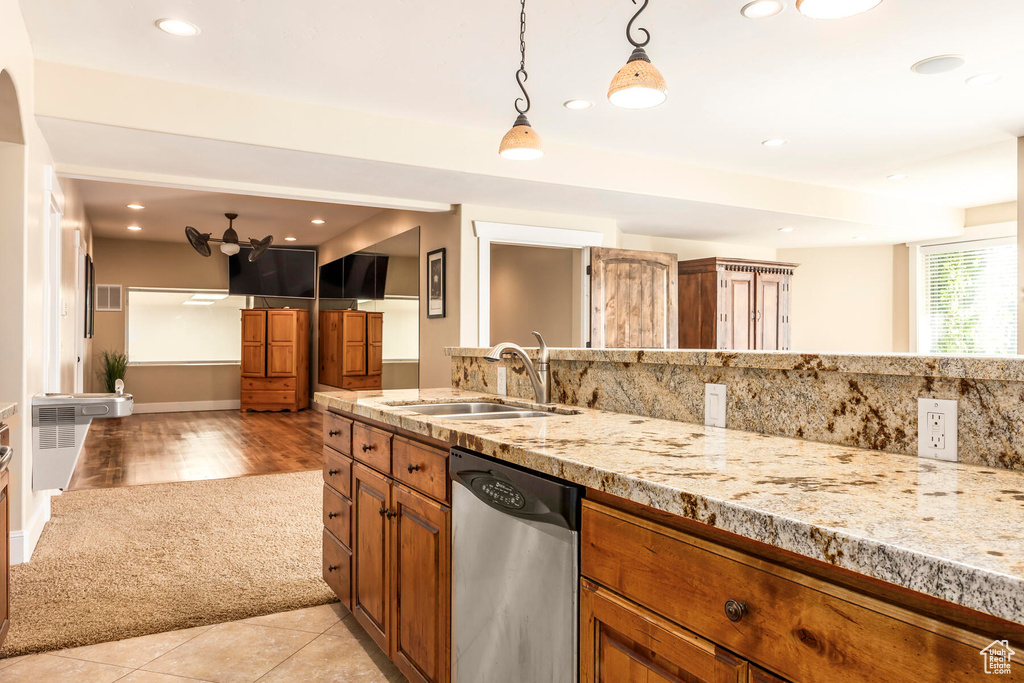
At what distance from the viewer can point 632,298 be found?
252 inches

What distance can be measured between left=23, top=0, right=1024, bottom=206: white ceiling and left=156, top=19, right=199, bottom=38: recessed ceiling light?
1.9 inches

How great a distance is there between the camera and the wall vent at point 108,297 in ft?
30.7

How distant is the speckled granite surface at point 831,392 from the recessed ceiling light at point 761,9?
1.75 m

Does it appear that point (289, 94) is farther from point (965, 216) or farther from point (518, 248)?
point (965, 216)

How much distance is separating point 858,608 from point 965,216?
798 cm

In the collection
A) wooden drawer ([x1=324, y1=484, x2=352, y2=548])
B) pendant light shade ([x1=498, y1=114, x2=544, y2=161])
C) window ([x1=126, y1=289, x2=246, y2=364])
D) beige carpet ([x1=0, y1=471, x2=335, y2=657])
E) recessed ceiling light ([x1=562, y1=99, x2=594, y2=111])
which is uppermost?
recessed ceiling light ([x1=562, y1=99, x2=594, y2=111])

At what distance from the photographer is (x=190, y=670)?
7.45ft

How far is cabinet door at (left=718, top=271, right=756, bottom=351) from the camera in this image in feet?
22.6

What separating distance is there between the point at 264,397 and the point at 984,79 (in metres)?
9.08

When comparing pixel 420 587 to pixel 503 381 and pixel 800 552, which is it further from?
pixel 800 552

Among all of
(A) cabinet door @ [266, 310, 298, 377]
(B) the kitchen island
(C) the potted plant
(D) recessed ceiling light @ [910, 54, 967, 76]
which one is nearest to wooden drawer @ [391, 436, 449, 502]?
(B) the kitchen island

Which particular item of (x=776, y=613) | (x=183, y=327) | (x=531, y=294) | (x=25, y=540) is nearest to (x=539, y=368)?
(x=776, y=613)

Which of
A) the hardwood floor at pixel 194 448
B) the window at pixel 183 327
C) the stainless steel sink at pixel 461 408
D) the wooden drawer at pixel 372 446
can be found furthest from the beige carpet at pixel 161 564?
the window at pixel 183 327

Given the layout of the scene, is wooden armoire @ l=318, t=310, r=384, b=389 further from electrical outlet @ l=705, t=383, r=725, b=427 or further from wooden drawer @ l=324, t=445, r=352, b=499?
electrical outlet @ l=705, t=383, r=725, b=427
